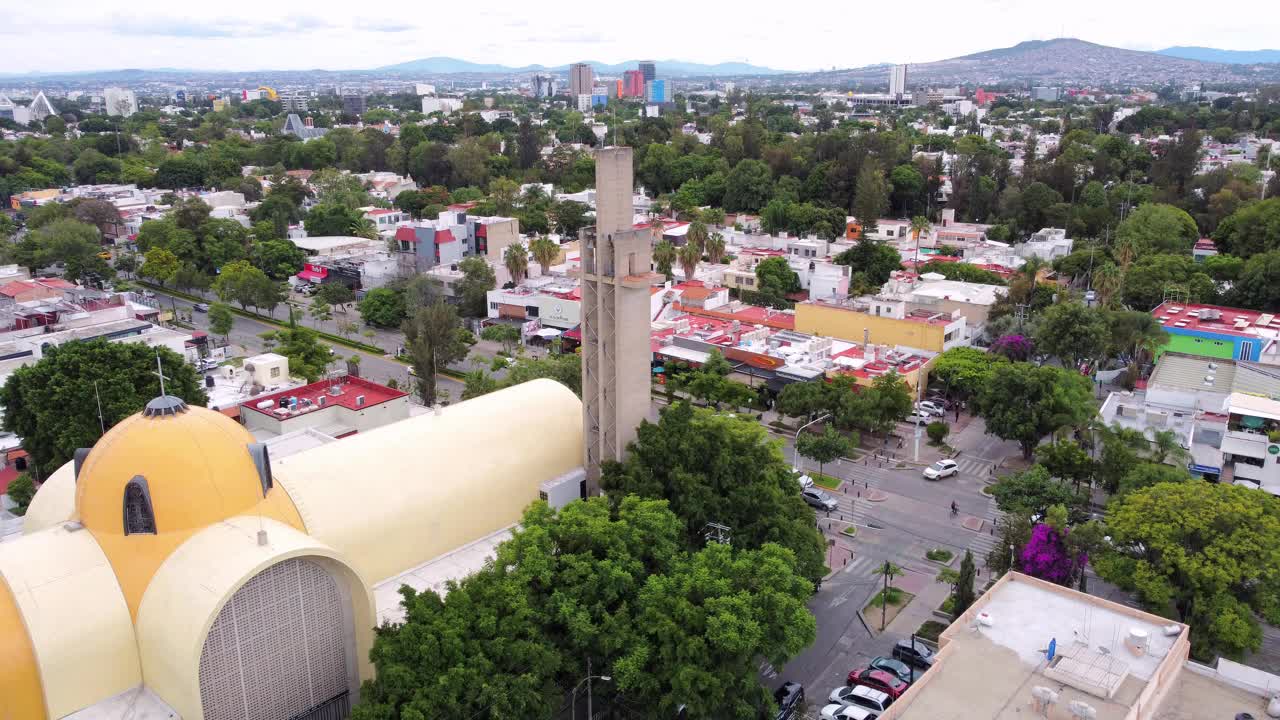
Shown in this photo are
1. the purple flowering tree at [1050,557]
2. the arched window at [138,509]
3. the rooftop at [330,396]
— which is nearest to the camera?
the arched window at [138,509]

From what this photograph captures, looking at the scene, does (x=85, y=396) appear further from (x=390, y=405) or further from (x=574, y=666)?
(x=574, y=666)

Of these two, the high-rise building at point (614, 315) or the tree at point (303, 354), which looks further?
the tree at point (303, 354)

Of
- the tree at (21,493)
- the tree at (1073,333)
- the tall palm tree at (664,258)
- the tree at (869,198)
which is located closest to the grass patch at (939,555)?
the tree at (1073,333)

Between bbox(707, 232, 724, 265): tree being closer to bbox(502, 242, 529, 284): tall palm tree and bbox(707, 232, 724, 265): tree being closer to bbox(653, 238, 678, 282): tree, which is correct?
bbox(653, 238, 678, 282): tree

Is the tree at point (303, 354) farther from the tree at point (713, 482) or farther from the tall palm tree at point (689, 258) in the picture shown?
the tall palm tree at point (689, 258)

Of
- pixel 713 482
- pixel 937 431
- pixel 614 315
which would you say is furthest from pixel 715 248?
pixel 713 482

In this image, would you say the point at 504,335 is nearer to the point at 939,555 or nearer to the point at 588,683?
Answer: the point at 939,555
